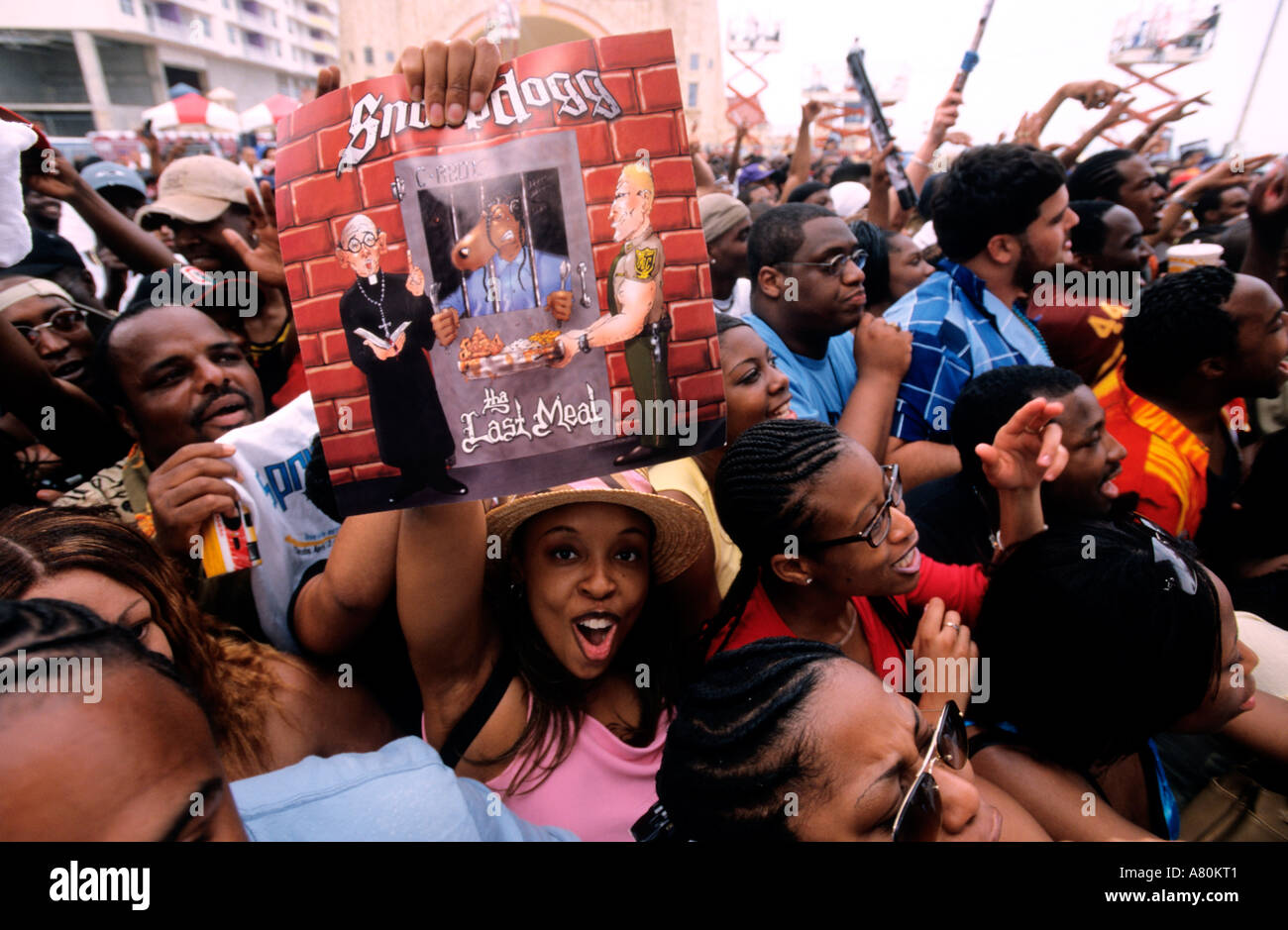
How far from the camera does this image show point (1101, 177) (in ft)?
15.6

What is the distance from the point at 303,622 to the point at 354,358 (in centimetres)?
79

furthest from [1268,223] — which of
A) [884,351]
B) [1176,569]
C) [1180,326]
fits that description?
[1176,569]

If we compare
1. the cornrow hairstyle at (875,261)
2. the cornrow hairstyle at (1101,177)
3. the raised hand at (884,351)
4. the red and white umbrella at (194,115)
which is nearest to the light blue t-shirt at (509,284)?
the raised hand at (884,351)

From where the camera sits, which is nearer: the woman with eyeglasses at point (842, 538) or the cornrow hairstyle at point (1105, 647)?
the cornrow hairstyle at point (1105, 647)

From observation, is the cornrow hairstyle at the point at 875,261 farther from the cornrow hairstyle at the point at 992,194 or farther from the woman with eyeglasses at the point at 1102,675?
the woman with eyeglasses at the point at 1102,675

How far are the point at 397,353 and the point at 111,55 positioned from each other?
1691 inches

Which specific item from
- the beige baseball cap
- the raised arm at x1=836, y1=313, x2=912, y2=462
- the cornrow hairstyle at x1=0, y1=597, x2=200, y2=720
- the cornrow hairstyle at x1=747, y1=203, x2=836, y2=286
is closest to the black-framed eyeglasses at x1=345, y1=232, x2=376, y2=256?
the cornrow hairstyle at x1=0, y1=597, x2=200, y2=720

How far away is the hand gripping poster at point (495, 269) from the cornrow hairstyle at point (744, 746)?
423 millimetres

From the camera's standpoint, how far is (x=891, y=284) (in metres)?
4.05

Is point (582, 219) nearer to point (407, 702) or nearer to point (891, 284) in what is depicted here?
point (407, 702)

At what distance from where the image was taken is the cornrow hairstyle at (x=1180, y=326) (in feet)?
8.09

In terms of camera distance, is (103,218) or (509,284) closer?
(509,284)

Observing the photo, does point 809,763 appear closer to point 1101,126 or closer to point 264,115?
point 1101,126

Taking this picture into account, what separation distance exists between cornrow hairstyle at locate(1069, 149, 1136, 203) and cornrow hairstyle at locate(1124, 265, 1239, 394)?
2654mm
